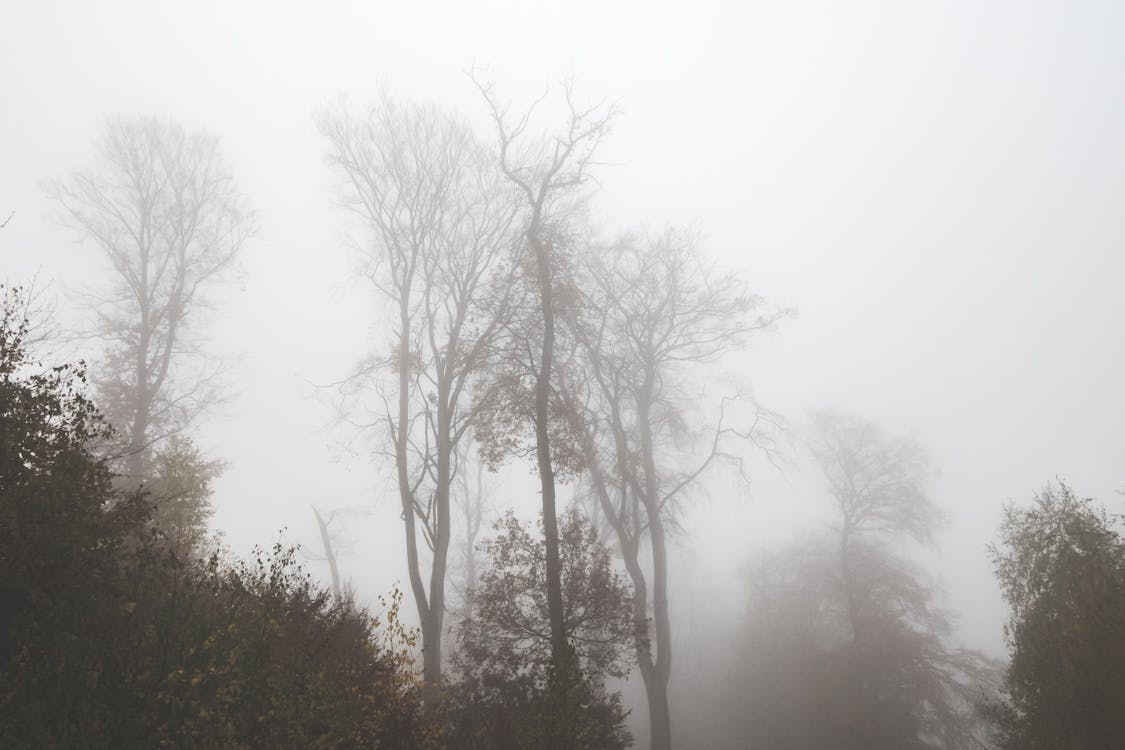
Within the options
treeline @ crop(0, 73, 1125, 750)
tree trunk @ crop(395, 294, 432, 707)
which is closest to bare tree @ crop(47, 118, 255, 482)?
treeline @ crop(0, 73, 1125, 750)

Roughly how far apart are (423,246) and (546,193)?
3.91m

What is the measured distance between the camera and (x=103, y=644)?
19.5 feet

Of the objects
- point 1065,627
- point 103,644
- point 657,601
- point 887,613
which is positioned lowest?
point 1065,627

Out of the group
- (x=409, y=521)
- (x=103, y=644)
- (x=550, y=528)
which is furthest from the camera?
(x=409, y=521)

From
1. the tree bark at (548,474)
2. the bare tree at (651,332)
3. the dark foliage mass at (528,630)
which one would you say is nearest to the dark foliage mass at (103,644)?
the tree bark at (548,474)

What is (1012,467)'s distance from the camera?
262 ft

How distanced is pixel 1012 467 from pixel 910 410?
43813 mm

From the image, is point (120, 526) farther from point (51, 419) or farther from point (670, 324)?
point (670, 324)

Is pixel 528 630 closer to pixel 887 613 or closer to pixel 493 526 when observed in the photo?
pixel 493 526

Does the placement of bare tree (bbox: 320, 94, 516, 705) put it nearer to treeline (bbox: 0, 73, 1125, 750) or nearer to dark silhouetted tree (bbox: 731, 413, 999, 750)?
treeline (bbox: 0, 73, 1125, 750)

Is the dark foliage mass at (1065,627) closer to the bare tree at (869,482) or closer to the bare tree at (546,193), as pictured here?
the bare tree at (869,482)

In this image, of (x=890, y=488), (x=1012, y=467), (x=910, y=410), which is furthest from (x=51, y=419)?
(x=910, y=410)

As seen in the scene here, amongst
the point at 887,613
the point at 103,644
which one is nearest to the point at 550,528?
the point at 103,644

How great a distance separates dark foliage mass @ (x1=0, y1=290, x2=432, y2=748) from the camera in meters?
5.16
